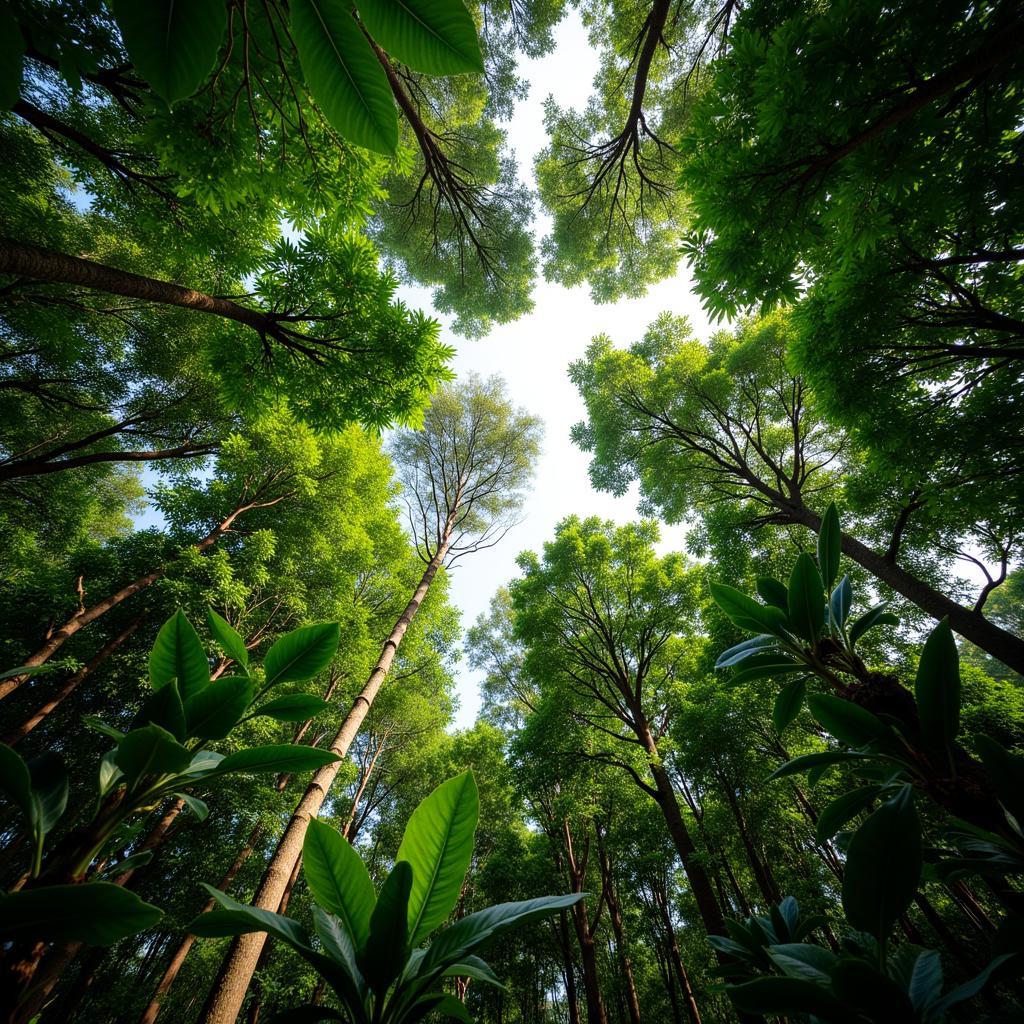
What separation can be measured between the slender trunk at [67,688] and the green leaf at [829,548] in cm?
847

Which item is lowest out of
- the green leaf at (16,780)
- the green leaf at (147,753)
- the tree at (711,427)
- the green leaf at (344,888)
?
the green leaf at (344,888)

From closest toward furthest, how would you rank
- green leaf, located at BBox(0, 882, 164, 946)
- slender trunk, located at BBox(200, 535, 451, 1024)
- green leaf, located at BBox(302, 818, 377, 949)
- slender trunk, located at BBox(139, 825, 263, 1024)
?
green leaf, located at BBox(0, 882, 164, 946), green leaf, located at BBox(302, 818, 377, 949), slender trunk, located at BBox(200, 535, 451, 1024), slender trunk, located at BBox(139, 825, 263, 1024)

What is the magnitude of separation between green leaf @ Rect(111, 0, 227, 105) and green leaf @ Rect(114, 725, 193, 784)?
823 millimetres

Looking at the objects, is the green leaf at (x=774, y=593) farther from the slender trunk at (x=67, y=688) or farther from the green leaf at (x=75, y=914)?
the slender trunk at (x=67, y=688)

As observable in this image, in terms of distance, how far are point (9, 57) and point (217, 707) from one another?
1.04 meters

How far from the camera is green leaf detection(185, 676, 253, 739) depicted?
2.36ft

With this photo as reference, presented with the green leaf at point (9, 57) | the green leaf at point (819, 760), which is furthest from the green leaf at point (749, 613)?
the green leaf at point (9, 57)

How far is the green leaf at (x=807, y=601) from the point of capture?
1.02m

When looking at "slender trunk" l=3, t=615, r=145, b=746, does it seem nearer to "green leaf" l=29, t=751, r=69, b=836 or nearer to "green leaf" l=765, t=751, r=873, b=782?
"green leaf" l=29, t=751, r=69, b=836

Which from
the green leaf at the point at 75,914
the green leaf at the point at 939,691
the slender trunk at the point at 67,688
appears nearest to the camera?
the green leaf at the point at 75,914

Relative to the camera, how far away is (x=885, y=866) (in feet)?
2.02

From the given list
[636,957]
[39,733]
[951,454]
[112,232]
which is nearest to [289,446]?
[112,232]

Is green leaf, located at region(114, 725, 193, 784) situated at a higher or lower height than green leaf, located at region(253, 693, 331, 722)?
lower

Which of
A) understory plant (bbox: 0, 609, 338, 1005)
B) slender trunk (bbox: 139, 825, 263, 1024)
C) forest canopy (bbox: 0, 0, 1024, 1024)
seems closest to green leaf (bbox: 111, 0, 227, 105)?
forest canopy (bbox: 0, 0, 1024, 1024)
